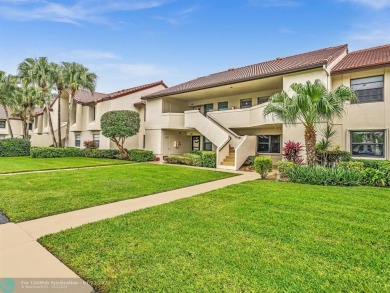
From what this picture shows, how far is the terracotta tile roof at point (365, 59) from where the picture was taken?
1323 centimetres

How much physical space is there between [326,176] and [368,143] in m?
5.64

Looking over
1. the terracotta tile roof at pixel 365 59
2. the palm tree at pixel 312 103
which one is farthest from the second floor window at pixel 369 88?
the palm tree at pixel 312 103

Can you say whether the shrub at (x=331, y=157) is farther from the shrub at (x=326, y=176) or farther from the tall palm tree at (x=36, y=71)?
the tall palm tree at (x=36, y=71)

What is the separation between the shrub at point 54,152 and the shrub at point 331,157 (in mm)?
24356

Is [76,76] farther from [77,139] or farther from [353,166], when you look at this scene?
[353,166]

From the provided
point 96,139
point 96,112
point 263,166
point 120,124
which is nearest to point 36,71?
point 96,112

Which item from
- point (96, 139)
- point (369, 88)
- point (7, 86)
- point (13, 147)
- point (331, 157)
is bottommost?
point (331, 157)

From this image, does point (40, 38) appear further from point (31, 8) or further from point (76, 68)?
point (76, 68)

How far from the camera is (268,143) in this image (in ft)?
63.2

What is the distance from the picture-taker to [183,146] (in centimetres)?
2458

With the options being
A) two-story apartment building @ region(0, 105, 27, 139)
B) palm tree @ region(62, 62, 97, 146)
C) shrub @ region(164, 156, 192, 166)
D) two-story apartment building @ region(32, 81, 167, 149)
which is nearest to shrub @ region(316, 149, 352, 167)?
shrub @ region(164, 156, 192, 166)

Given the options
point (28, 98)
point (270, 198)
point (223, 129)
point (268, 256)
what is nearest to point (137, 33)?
point (223, 129)

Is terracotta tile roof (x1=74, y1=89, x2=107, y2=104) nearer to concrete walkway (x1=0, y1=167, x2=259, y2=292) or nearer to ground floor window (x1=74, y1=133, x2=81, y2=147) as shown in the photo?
ground floor window (x1=74, y1=133, x2=81, y2=147)

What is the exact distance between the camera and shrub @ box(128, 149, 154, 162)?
2141cm
